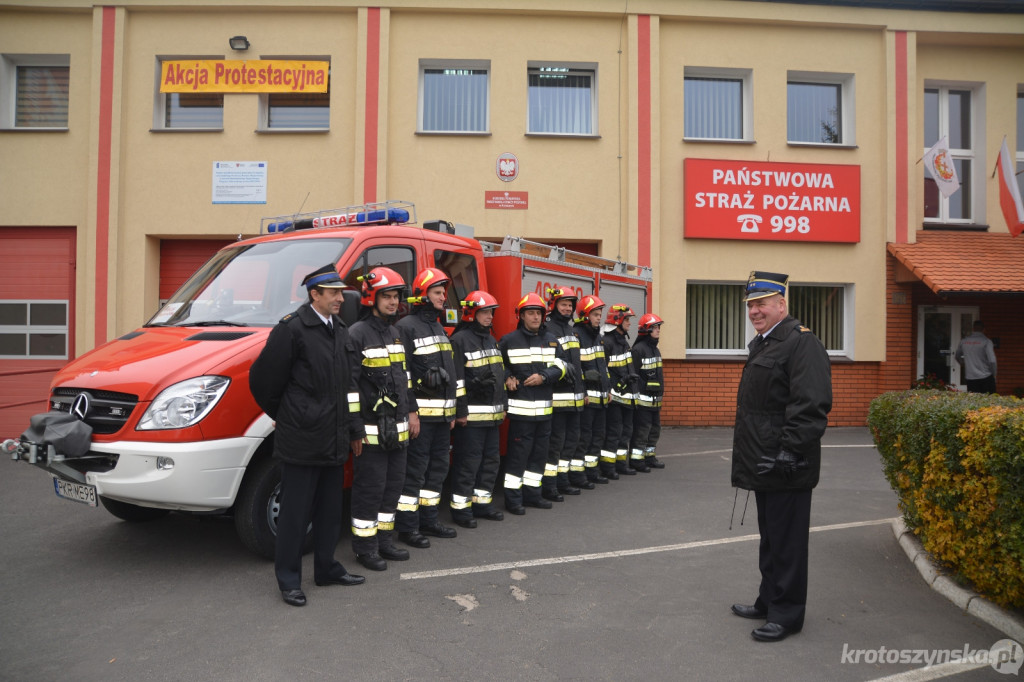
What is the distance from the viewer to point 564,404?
7348 mm

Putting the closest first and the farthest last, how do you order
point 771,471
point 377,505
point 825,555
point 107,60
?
point 771,471
point 377,505
point 825,555
point 107,60

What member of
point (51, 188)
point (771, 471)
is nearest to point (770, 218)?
point (771, 471)

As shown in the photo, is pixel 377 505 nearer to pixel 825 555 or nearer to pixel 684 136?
pixel 825 555

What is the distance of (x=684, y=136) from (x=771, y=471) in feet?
33.5

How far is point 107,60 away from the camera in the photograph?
40.2 feet

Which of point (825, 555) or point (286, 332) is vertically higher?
point (286, 332)

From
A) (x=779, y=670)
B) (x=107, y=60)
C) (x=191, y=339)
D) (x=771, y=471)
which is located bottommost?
(x=779, y=670)

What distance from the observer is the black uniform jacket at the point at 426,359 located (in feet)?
18.9

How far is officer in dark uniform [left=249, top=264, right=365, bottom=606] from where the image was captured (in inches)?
173

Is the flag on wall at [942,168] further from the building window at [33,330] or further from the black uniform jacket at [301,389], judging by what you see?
the building window at [33,330]

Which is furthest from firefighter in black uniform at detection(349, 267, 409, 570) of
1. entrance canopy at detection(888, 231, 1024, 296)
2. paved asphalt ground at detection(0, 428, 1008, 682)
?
entrance canopy at detection(888, 231, 1024, 296)

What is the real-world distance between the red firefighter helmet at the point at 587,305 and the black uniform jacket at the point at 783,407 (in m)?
4.07

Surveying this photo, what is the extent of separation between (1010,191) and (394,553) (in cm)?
1253

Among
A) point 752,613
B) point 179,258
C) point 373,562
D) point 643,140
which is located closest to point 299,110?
point 179,258
